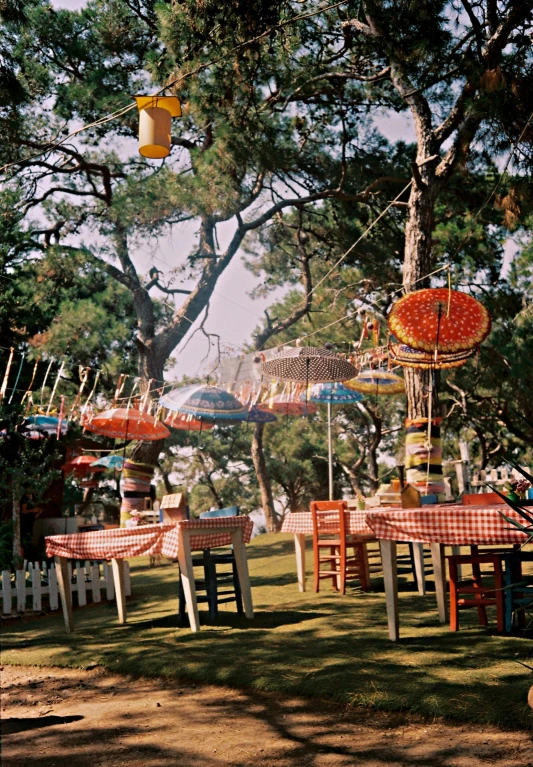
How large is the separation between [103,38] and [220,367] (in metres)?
5.31

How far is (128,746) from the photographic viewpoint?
300 cm

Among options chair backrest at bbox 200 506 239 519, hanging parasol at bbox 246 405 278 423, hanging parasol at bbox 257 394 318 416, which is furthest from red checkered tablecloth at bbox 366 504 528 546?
hanging parasol at bbox 246 405 278 423

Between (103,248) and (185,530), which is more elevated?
(103,248)

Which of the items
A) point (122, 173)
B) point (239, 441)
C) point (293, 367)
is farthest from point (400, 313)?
point (239, 441)

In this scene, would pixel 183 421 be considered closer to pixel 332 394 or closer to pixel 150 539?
pixel 332 394

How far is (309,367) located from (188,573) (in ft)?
11.1

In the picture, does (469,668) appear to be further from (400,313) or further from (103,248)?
(103,248)

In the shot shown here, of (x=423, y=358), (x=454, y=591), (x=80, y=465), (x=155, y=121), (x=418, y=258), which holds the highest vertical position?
(x=155, y=121)

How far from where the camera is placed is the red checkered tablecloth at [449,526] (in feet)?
12.0

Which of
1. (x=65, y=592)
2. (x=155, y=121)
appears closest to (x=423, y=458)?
(x=65, y=592)

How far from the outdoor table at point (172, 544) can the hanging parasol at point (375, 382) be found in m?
4.96

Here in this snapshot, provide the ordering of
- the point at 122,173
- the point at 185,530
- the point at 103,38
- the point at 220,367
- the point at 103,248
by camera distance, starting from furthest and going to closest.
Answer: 1. the point at 103,248
2. the point at 122,173
3. the point at 220,367
4. the point at 103,38
5. the point at 185,530

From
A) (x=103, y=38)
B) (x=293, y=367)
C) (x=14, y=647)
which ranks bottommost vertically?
(x=14, y=647)

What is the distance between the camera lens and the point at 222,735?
3055mm
